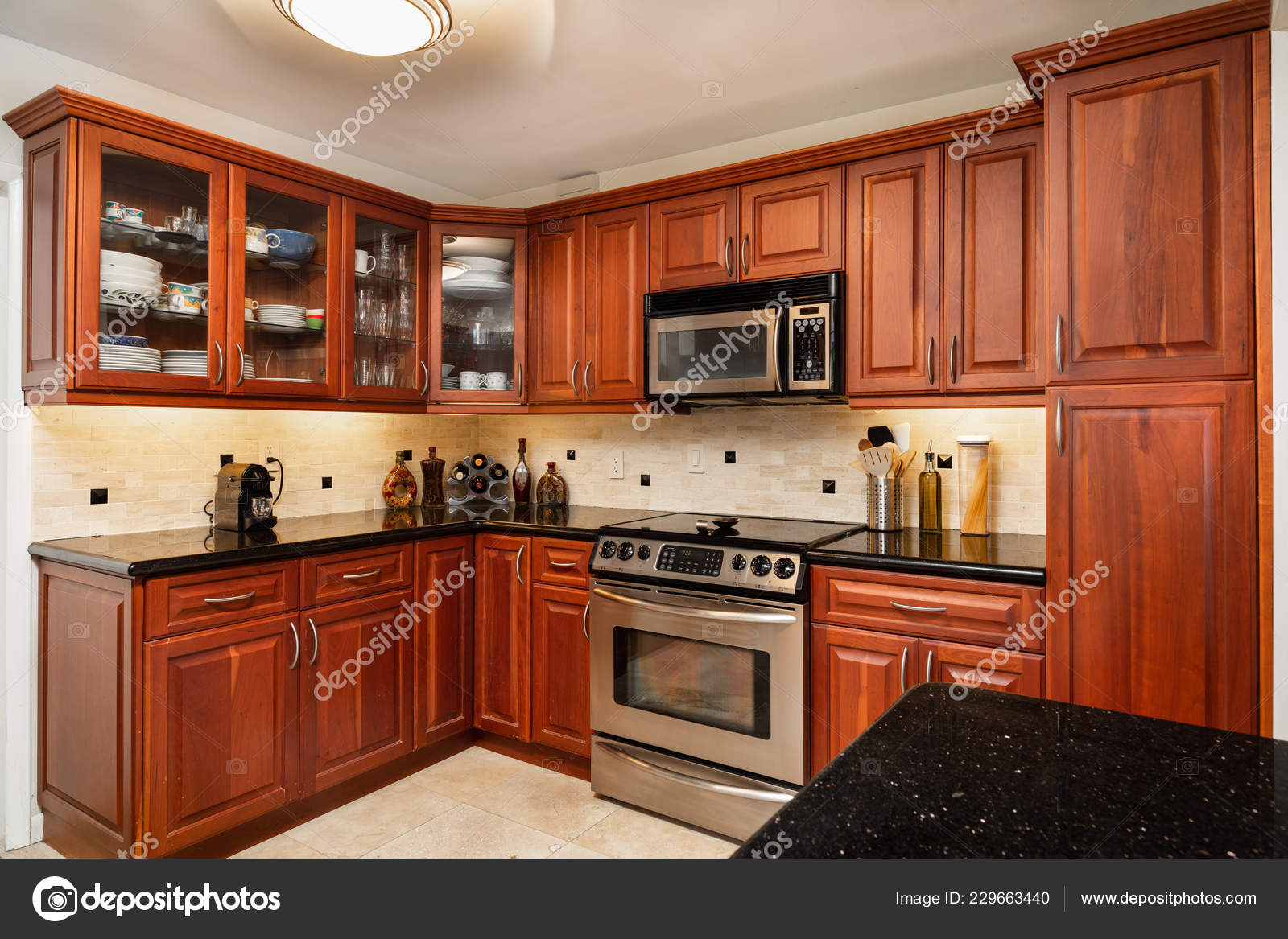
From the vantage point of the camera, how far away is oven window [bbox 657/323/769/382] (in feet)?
9.14

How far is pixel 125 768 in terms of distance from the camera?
2.16 metres

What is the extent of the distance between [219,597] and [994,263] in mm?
2619

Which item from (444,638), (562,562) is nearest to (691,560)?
(562,562)

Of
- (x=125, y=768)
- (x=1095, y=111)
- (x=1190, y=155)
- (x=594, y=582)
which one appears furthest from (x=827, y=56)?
(x=125, y=768)

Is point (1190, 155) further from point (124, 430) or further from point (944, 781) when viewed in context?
point (124, 430)

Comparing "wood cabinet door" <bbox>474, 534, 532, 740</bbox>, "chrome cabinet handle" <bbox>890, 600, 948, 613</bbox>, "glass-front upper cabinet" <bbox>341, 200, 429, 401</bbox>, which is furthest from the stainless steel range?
"glass-front upper cabinet" <bbox>341, 200, 429, 401</bbox>

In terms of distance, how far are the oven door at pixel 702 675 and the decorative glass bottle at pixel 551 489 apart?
968 millimetres

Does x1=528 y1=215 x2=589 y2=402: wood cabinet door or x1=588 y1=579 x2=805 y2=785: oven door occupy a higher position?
x1=528 y1=215 x2=589 y2=402: wood cabinet door

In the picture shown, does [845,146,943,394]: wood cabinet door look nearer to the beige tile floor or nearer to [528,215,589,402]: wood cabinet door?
[528,215,589,402]: wood cabinet door

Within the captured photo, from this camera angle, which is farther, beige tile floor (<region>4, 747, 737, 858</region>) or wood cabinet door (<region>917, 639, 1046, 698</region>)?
beige tile floor (<region>4, 747, 737, 858</region>)

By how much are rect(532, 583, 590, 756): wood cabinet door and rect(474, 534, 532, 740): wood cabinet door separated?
48 millimetres

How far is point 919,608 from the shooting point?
2244mm

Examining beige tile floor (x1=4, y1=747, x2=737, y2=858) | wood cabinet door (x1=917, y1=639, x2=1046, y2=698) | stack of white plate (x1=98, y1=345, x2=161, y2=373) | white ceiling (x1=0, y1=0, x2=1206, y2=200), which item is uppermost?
white ceiling (x1=0, y1=0, x2=1206, y2=200)
